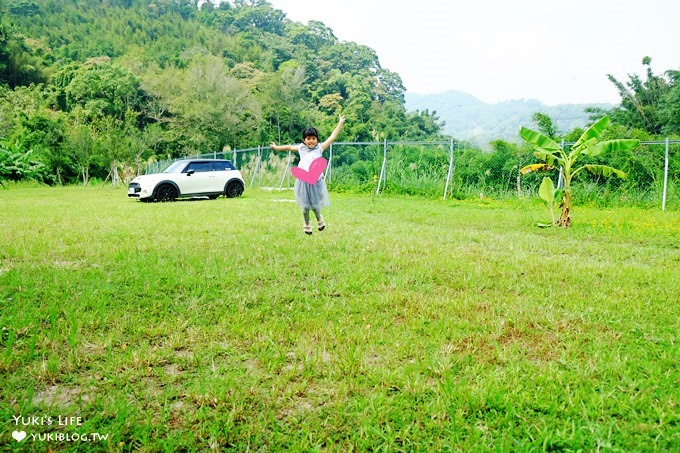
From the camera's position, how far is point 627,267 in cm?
523

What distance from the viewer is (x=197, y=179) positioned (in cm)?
1622

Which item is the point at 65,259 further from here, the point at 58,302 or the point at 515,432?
the point at 515,432

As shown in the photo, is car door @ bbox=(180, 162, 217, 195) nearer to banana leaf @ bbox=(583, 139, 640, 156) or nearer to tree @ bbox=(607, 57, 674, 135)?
banana leaf @ bbox=(583, 139, 640, 156)

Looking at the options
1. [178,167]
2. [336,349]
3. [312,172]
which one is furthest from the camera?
[178,167]

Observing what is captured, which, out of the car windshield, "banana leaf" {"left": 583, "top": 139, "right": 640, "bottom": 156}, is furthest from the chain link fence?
the car windshield

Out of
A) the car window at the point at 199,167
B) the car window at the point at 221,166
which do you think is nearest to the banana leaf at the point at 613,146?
the car window at the point at 221,166

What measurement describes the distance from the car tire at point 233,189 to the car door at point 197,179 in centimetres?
56

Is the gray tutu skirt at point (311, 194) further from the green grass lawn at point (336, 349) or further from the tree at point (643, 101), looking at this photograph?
the tree at point (643, 101)

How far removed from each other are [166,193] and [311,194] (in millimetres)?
10990

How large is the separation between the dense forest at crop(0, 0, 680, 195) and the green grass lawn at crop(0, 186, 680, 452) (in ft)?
7.38

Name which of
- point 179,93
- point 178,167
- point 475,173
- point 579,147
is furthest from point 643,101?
point 179,93

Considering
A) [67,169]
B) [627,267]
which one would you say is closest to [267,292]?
[627,267]

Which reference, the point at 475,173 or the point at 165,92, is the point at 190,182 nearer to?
the point at 475,173

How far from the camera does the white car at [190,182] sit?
1552 cm
